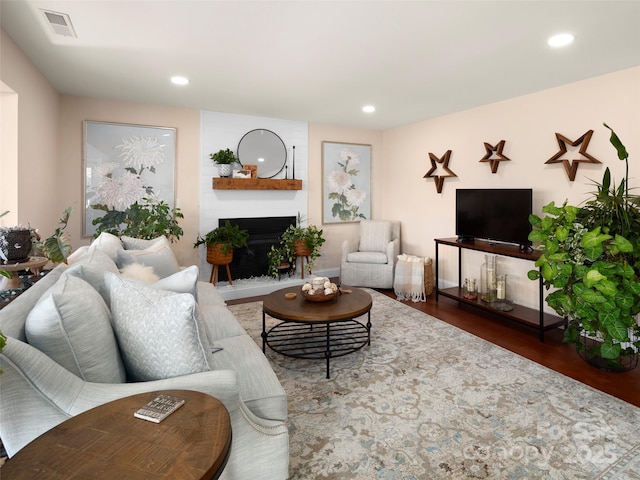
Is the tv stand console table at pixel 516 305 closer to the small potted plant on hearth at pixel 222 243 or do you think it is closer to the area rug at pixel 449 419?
the area rug at pixel 449 419

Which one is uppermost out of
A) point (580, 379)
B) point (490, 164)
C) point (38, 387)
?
point (490, 164)

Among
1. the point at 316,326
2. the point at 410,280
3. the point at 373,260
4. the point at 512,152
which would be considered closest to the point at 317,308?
the point at 316,326

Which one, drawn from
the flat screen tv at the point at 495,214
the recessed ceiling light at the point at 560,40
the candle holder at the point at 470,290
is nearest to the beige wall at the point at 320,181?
the flat screen tv at the point at 495,214

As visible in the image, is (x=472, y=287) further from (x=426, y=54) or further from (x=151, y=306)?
(x=151, y=306)

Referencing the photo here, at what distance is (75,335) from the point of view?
1.18 metres

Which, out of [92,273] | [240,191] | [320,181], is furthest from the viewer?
[320,181]

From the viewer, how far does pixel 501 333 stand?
11.1 feet

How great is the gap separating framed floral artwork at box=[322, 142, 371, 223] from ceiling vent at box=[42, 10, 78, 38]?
3.52 metres

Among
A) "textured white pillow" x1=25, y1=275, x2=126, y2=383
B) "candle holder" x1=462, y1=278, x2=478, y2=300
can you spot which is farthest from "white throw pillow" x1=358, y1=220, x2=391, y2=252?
"textured white pillow" x1=25, y1=275, x2=126, y2=383

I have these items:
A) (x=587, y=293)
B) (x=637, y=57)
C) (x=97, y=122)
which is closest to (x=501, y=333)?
(x=587, y=293)

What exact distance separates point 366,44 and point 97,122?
3.24 metres

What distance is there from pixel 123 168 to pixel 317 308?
3.09 metres

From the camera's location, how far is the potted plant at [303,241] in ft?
16.4

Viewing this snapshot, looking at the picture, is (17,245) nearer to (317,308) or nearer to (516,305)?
(317,308)
